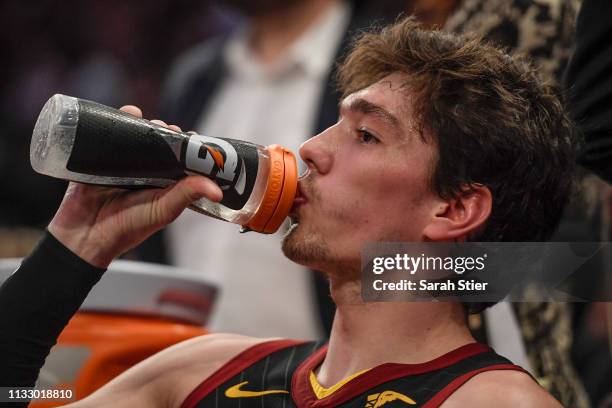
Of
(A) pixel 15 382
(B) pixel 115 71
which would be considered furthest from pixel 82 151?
(B) pixel 115 71

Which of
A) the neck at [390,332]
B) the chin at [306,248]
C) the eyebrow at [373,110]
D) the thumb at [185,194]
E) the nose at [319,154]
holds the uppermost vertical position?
the eyebrow at [373,110]

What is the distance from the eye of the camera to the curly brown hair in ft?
4.91

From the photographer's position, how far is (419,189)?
1.52 metres

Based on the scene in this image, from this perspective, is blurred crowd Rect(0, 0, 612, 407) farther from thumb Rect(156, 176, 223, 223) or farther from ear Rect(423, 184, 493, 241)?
thumb Rect(156, 176, 223, 223)

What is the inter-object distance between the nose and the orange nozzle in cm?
6

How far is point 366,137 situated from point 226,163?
Answer: 23cm

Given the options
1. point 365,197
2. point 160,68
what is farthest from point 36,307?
point 160,68

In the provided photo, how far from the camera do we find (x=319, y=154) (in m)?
1.54

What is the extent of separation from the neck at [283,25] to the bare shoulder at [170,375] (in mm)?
1347

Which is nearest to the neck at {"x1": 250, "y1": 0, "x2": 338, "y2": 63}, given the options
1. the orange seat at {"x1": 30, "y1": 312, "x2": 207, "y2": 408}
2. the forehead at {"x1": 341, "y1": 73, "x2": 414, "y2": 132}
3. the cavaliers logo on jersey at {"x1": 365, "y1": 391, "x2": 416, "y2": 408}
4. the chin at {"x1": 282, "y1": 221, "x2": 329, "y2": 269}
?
the orange seat at {"x1": 30, "y1": 312, "x2": 207, "y2": 408}

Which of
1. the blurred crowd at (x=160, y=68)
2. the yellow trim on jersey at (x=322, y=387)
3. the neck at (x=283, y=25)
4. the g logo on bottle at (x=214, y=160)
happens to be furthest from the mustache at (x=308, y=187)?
the neck at (x=283, y=25)

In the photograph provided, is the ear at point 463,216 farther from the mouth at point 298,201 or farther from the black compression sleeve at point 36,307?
the black compression sleeve at point 36,307

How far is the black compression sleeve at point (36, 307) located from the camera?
1471 mm

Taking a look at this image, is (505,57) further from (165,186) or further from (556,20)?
(165,186)
